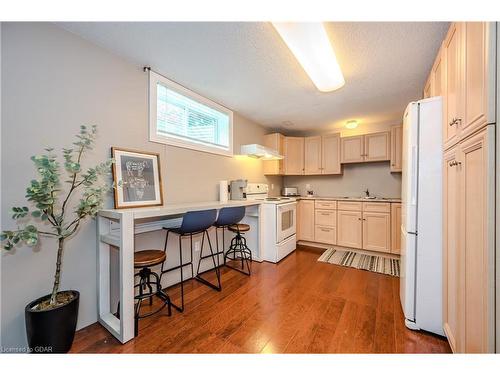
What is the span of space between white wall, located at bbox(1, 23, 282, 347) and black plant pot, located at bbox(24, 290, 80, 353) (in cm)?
19

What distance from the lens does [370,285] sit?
7.76ft

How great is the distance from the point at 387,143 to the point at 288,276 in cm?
286

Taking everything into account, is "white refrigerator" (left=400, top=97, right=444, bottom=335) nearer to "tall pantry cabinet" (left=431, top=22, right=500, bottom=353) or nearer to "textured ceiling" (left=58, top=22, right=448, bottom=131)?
"tall pantry cabinet" (left=431, top=22, right=500, bottom=353)

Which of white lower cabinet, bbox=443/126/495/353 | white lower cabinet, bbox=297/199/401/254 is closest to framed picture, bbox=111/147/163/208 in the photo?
white lower cabinet, bbox=443/126/495/353

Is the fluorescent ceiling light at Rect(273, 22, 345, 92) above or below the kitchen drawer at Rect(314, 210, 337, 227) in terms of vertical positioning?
above

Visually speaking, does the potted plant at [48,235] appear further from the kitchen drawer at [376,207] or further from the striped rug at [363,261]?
the kitchen drawer at [376,207]

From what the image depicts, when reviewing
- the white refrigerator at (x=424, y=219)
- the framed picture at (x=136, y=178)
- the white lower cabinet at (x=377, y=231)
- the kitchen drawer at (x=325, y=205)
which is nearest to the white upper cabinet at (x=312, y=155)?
the kitchen drawer at (x=325, y=205)

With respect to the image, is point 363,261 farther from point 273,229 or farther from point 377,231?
point 273,229

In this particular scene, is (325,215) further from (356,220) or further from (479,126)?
(479,126)

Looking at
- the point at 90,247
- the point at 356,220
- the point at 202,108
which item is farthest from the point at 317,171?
the point at 90,247

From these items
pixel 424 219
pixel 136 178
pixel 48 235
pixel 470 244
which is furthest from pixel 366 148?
pixel 48 235

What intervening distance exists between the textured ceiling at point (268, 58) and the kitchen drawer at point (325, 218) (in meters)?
→ 1.84

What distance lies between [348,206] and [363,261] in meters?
0.92

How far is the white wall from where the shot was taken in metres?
1.29
